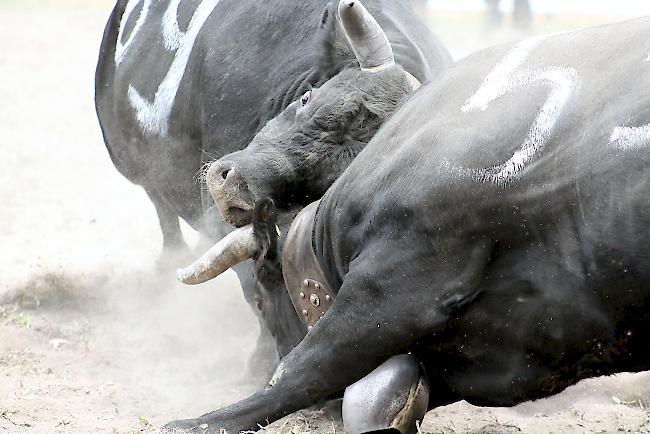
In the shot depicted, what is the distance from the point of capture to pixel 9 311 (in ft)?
17.2

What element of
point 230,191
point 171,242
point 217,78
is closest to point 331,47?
point 217,78

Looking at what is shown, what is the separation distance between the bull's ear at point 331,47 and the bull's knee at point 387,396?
147cm

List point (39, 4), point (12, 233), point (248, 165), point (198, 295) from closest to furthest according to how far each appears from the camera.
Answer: point (248, 165)
point (198, 295)
point (12, 233)
point (39, 4)

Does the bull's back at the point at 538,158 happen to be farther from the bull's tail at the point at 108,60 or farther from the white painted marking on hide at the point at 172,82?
the bull's tail at the point at 108,60

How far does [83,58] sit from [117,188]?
5.01 m

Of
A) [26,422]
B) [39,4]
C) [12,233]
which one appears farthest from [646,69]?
[39,4]

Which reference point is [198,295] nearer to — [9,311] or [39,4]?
[9,311]

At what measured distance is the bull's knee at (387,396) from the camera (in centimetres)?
310

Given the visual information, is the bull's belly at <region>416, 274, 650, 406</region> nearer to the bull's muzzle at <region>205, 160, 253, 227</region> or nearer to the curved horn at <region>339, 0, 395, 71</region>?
the bull's muzzle at <region>205, 160, 253, 227</region>

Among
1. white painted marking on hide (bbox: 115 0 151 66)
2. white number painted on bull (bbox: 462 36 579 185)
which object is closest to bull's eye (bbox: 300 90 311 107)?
white number painted on bull (bbox: 462 36 579 185)

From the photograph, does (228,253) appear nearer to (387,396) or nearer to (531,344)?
(387,396)

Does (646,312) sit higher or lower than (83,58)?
higher

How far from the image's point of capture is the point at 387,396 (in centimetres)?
310

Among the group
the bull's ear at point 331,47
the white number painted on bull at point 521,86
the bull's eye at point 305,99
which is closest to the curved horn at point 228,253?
the bull's eye at point 305,99
